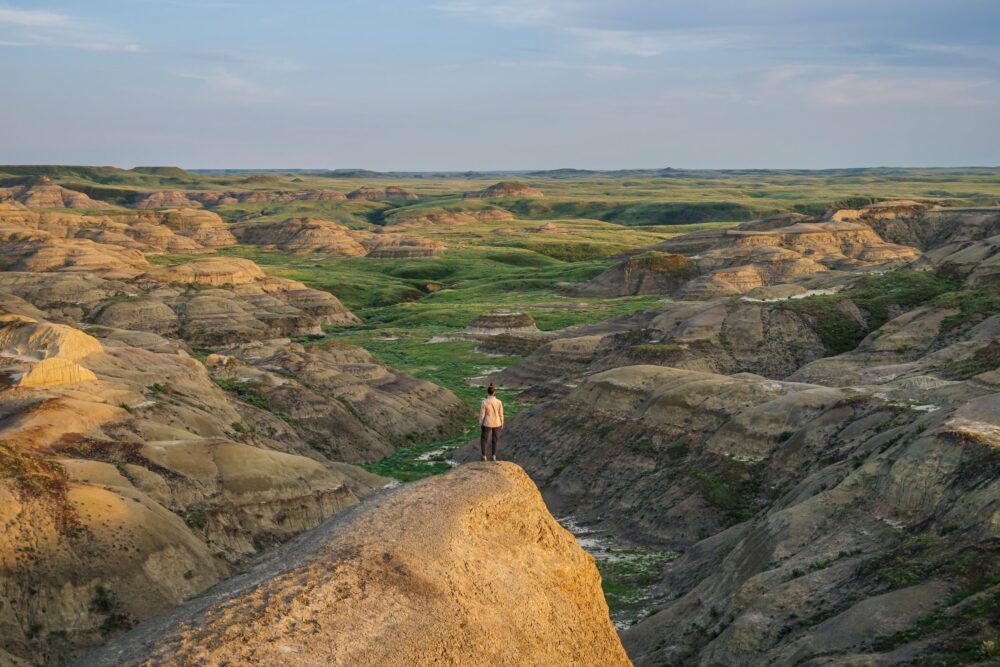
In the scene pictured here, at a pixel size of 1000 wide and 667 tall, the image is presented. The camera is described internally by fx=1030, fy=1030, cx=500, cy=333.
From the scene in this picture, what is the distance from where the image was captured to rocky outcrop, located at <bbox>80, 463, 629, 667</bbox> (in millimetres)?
17656

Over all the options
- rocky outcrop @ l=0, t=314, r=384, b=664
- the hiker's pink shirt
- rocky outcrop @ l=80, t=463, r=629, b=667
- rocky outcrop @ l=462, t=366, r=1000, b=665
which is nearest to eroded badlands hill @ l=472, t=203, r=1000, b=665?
rocky outcrop @ l=462, t=366, r=1000, b=665

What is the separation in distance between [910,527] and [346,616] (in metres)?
15.6

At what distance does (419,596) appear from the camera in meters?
19.3

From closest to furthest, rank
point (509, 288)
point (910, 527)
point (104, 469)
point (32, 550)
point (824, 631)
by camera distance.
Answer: point (824, 631) → point (910, 527) → point (32, 550) → point (104, 469) → point (509, 288)

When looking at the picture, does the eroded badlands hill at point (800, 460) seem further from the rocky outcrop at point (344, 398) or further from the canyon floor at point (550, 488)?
the rocky outcrop at point (344, 398)

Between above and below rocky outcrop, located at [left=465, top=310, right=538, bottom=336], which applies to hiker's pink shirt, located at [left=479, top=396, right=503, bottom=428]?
above

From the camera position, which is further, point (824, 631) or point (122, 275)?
point (122, 275)

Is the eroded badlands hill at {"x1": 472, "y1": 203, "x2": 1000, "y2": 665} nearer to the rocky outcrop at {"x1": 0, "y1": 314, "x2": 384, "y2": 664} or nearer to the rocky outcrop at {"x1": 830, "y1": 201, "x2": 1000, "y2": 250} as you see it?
the rocky outcrop at {"x1": 0, "y1": 314, "x2": 384, "y2": 664}

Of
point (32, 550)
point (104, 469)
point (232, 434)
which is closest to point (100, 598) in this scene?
point (32, 550)

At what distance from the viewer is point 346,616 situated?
1825 centimetres

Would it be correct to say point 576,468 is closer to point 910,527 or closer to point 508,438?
point 508,438

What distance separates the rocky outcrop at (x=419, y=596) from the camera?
57.9 feet

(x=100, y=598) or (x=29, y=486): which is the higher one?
(x=29, y=486)

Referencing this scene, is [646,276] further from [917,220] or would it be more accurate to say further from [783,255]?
[917,220]
